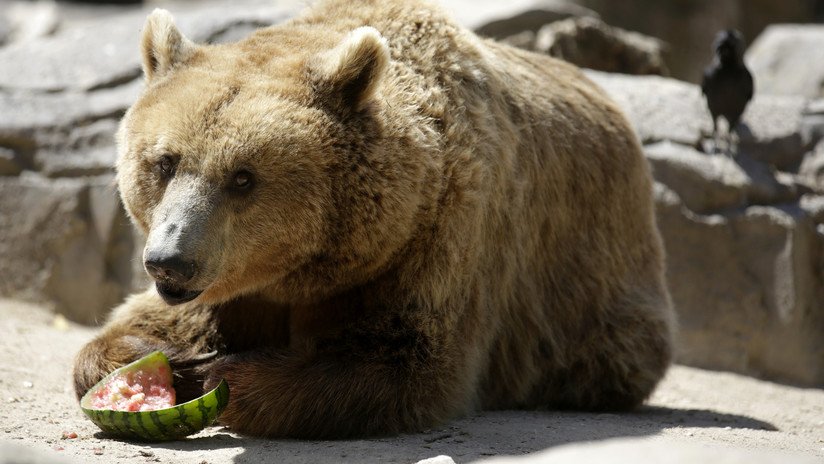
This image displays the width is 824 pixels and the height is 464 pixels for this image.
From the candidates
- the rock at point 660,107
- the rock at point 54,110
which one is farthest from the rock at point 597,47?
the rock at point 54,110

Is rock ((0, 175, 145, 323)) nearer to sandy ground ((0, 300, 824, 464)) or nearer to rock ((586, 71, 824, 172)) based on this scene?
sandy ground ((0, 300, 824, 464))

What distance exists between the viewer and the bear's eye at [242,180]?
4320mm

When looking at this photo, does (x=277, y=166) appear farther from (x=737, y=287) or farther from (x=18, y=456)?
(x=737, y=287)

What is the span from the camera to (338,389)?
14.7 ft

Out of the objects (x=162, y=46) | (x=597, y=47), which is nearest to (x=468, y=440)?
(x=162, y=46)

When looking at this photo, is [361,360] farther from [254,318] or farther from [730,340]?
[730,340]

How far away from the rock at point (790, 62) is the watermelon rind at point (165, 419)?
7.27 metres

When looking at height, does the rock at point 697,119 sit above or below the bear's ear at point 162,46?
below

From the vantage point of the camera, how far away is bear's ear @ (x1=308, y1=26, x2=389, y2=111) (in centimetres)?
450

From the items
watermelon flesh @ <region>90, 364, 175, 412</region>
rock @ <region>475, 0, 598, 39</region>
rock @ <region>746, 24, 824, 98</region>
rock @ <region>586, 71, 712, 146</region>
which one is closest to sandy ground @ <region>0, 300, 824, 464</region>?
watermelon flesh @ <region>90, 364, 175, 412</region>

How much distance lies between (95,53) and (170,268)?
18.3 ft

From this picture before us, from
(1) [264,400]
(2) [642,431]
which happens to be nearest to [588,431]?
(2) [642,431]

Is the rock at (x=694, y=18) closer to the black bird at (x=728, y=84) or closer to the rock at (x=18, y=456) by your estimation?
the black bird at (x=728, y=84)

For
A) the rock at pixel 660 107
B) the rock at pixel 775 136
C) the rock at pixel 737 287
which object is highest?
the rock at pixel 660 107
